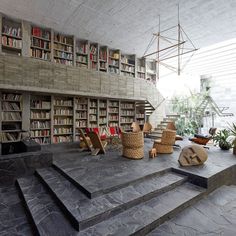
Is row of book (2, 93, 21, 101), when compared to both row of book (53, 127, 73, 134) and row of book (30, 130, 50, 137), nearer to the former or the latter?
row of book (30, 130, 50, 137)

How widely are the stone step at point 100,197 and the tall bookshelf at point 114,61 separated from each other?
5227 millimetres

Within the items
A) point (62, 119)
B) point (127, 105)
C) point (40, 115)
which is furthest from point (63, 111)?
point (127, 105)

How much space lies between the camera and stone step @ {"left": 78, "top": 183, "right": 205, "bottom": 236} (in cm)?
184

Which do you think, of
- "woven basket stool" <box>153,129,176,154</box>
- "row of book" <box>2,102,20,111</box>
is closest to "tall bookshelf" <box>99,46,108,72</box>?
"row of book" <box>2,102,20,111</box>

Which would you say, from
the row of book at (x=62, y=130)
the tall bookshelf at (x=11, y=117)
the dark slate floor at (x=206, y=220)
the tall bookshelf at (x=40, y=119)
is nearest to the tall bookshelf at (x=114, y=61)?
the tall bookshelf at (x=40, y=119)

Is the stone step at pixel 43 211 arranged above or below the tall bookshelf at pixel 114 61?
below

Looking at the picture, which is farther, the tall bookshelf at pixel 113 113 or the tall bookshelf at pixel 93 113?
the tall bookshelf at pixel 113 113

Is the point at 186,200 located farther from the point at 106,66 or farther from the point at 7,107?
the point at 106,66

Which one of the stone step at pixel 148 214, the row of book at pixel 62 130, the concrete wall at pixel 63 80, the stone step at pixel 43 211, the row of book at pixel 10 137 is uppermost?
the concrete wall at pixel 63 80

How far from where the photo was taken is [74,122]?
20.3 feet

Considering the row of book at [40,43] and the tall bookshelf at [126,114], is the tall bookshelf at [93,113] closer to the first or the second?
the tall bookshelf at [126,114]

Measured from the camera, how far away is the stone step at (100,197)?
1.96 metres

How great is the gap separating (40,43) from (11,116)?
8.42 ft

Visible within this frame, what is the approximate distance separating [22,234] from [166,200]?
6.32ft
